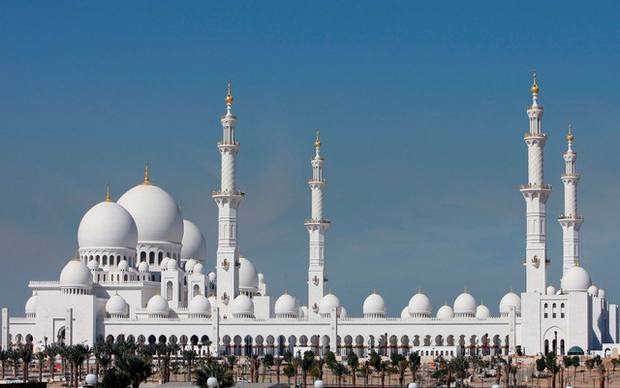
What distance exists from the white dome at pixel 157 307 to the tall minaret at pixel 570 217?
29551mm

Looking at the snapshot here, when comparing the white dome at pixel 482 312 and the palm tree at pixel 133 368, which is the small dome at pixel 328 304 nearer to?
the white dome at pixel 482 312

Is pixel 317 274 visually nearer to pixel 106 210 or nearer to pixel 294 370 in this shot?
pixel 106 210

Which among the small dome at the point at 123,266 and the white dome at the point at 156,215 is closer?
the small dome at the point at 123,266

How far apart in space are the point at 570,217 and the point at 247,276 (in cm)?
2923

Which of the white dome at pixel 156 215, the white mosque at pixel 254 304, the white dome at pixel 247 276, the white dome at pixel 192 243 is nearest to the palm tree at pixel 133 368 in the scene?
the white mosque at pixel 254 304

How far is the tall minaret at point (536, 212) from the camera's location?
9888 centimetres

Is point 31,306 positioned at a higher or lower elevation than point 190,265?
lower

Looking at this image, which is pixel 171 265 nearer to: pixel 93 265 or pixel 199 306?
pixel 93 265

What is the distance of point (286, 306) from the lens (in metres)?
110

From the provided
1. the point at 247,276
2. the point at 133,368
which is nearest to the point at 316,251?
the point at 247,276

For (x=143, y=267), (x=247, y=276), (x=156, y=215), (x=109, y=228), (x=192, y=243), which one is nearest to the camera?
(x=109, y=228)

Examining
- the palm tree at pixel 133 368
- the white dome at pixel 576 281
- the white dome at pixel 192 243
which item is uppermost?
the white dome at pixel 192 243

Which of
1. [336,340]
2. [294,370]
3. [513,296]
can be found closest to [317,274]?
[336,340]

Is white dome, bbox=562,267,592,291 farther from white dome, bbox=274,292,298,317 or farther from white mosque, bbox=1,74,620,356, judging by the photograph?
white dome, bbox=274,292,298,317
